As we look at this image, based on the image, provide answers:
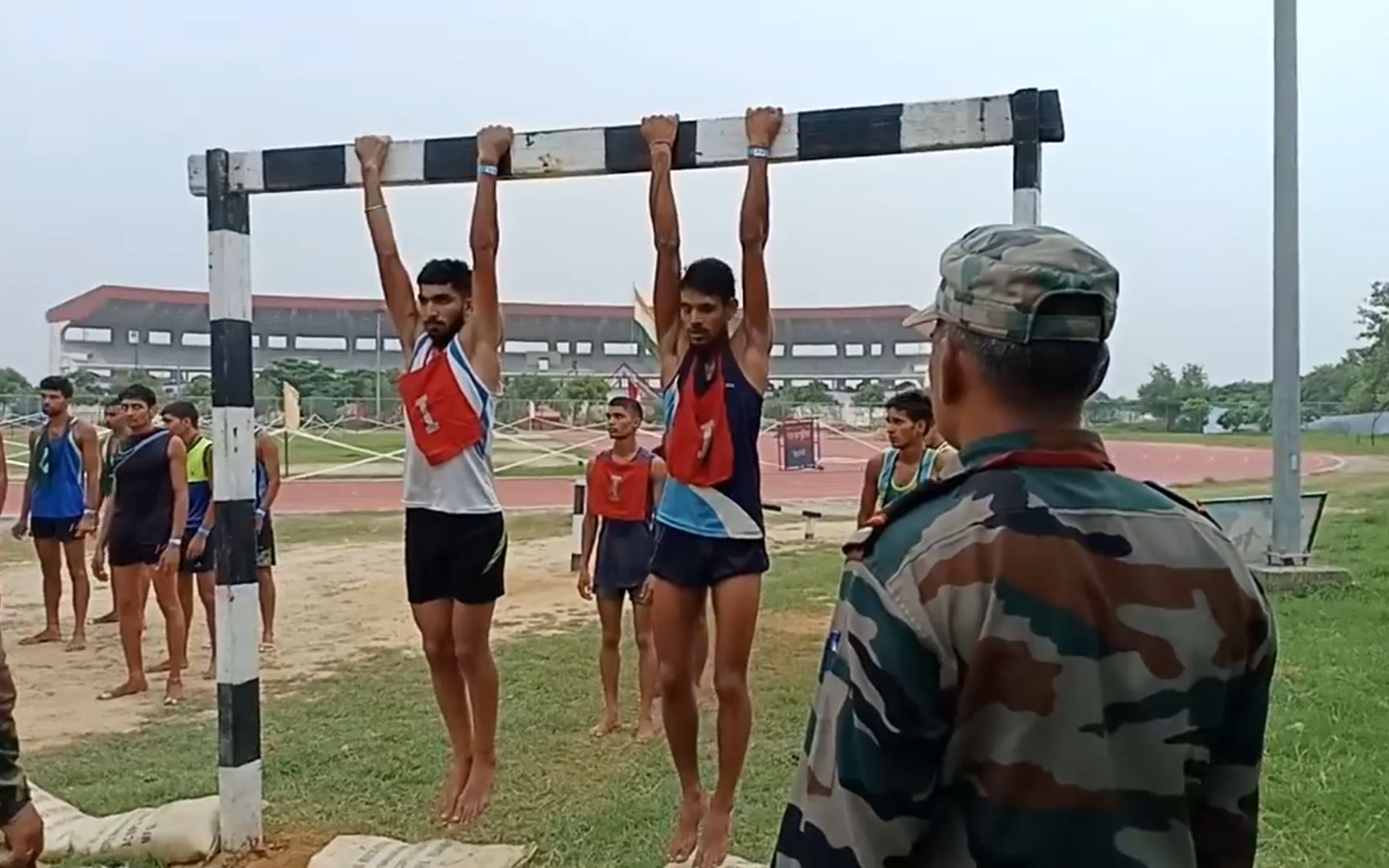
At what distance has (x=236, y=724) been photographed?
14.8ft

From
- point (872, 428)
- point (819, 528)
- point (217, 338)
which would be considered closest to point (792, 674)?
point (217, 338)

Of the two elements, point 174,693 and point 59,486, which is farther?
point 59,486

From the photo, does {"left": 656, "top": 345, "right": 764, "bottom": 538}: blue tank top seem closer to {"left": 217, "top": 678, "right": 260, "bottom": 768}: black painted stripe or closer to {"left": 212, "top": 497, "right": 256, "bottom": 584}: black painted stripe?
{"left": 212, "top": 497, "right": 256, "bottom": 584}: black painted stripe

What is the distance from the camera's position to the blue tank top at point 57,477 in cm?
911

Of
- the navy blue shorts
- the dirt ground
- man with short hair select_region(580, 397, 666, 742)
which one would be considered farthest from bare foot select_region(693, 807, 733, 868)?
the dirt ground

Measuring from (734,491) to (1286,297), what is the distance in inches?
339

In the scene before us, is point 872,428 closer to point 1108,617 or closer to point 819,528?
point 819,528

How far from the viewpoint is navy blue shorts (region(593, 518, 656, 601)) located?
6770 millimetres

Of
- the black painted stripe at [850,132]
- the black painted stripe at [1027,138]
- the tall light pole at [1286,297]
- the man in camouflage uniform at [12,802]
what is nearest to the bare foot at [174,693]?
the man in camouflage uniform at [12,802]

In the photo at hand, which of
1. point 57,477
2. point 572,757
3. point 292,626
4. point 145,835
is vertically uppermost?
point 57,477

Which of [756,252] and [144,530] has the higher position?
[756,252]

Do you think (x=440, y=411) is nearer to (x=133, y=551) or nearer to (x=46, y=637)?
(x=133, y=551)

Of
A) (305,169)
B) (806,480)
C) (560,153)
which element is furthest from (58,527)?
(806,480)

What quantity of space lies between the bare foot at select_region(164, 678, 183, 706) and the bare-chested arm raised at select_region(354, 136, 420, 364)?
454cm
